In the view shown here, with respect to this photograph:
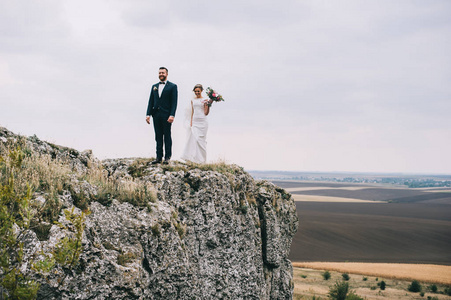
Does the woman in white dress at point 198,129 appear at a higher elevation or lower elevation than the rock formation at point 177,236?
higher

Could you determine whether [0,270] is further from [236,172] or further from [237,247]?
[236,172]

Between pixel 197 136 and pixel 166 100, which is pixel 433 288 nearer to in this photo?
pixel 197 136

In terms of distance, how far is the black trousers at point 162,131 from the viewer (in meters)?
12.3

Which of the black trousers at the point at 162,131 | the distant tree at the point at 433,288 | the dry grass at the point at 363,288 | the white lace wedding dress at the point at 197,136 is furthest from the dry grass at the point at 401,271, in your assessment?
the black trousers at the point at 162,131

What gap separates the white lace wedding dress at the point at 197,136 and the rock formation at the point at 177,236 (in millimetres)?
1909

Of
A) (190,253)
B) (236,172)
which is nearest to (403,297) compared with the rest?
(236,172)

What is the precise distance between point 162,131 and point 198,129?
120 inches

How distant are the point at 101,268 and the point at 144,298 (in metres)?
1.39

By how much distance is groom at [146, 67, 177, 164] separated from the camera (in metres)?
12.2

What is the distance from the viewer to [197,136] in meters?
15.4

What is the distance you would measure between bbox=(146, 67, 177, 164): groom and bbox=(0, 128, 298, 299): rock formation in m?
0.92

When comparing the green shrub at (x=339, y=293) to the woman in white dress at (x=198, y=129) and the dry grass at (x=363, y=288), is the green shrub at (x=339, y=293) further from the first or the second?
the woman in white dress at (x=198, y=129)

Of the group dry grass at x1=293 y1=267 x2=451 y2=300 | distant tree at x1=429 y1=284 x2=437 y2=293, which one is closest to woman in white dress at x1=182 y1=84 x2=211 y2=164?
dry grass at x1=293 y1=267 x2=451 y2=300

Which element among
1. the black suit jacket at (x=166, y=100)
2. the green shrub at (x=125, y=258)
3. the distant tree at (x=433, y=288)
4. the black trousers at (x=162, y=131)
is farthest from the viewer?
the distant tree at (x=433, y=288)
